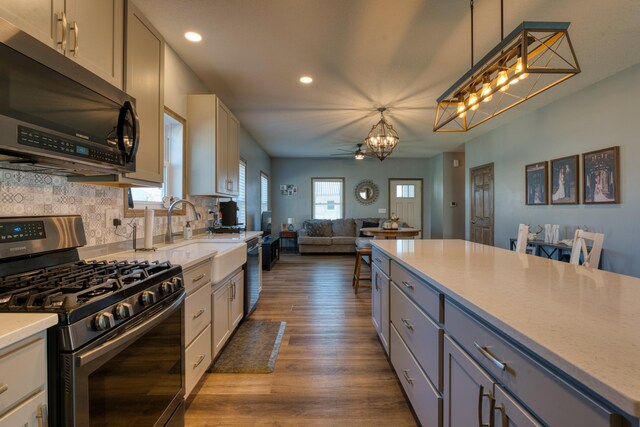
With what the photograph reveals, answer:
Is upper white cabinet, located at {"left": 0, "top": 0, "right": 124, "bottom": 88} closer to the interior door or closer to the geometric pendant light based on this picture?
the geometric pendant light

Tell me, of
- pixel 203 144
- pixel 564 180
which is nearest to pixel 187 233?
pixel 203 144

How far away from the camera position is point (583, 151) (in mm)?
3928

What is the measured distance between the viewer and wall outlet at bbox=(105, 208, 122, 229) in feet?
6.27

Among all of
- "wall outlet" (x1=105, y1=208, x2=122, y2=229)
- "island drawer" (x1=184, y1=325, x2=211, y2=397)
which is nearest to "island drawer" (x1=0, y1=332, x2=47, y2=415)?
"island drawer" (x1=184, y1=325, x2=211, y2=397)

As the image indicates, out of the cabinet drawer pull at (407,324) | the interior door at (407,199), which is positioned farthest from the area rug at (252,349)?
the interior door at (407,199)

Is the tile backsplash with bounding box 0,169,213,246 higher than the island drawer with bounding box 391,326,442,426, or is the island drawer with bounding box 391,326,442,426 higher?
the tile backsplash with bounding box 0,169,213,246

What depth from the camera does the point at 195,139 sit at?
3.09 meters

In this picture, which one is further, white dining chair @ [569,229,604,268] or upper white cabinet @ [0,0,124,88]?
white dining chair @ [569,229,604,268]

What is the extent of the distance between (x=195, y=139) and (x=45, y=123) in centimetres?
203

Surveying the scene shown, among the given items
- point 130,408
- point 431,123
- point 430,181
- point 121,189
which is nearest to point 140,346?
point 130,408

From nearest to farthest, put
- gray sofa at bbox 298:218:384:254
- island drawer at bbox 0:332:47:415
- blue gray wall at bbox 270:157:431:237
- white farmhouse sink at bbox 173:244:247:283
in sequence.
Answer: island drawer at bbox 0:332:47:415 → white farmhouse sink at bbox 173:244:247:283 → gray sofa at bbox 298:218:384:254 → blue gray wall at bbox 270:157:431:237

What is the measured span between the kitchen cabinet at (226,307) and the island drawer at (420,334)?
4.23 ft

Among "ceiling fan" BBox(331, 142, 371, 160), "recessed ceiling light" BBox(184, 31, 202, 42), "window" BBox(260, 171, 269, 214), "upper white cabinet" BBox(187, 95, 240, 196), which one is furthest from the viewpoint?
"window" BBox(260, 171, 269, 214)

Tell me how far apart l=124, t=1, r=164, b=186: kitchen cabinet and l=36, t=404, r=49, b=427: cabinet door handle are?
3.99 feet
